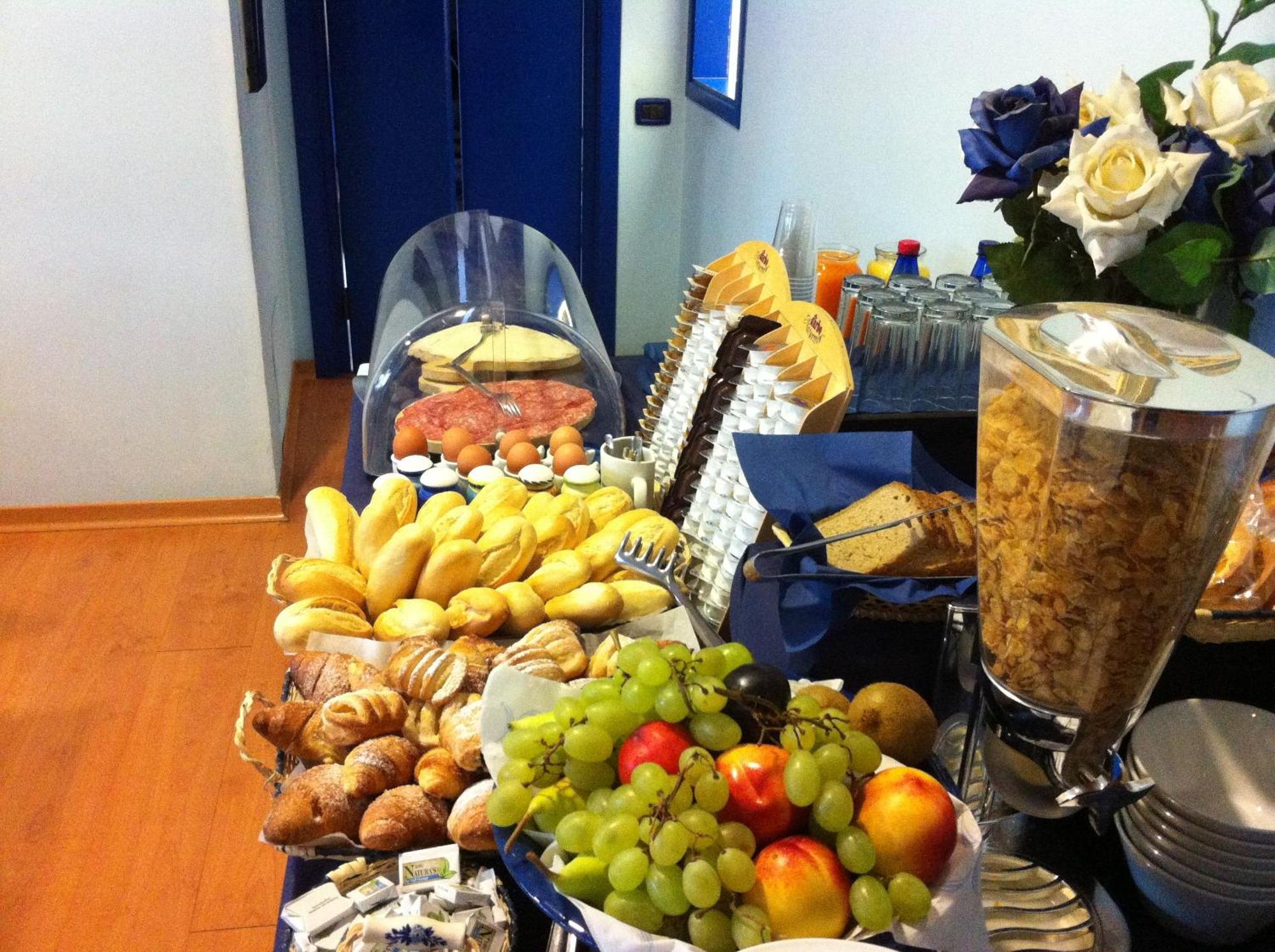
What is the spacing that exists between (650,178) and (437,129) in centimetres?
82

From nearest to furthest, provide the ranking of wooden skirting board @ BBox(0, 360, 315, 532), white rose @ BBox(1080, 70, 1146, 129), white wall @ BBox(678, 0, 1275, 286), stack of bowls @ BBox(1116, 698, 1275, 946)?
1. stack of bowls @ BBox(1116, 698, 1275, 946)
2. white rose @ BBox(1080, 70, 1146, 129)
3. white wall @ BBox(678, 0, 1275, 286)
4. wooden skirting board @ BBox(0, 360, 315, 532)

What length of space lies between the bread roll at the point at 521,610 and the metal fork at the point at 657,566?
0.34 feet

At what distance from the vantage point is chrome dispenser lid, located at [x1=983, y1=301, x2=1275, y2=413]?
57cm

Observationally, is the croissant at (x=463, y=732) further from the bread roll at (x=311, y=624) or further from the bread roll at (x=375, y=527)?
the bread roll at (x=375, y=527)

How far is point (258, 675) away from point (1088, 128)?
2.04 meters

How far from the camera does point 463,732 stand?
0.80 meters

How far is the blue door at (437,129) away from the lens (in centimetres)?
375

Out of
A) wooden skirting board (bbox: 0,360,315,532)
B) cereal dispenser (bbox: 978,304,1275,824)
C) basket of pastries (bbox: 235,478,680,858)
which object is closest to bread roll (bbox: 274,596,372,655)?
basket of pastries (bbox: 235,478,680,858)

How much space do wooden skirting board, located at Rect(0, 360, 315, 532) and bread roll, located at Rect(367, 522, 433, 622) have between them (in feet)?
6.89

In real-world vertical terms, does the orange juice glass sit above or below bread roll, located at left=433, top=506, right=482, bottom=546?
above

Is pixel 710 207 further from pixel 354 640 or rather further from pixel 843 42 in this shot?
pixel 354 640

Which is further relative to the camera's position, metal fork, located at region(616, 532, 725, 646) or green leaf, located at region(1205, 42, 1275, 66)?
metal fork, located at region(616, 532, 725, 646)

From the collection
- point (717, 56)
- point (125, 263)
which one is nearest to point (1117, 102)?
point (125, 263)

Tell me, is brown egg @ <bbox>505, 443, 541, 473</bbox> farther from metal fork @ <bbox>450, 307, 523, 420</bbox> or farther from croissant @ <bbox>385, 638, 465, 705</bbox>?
croissant @ <bbox>385, 638, 465, 705</bbox>
